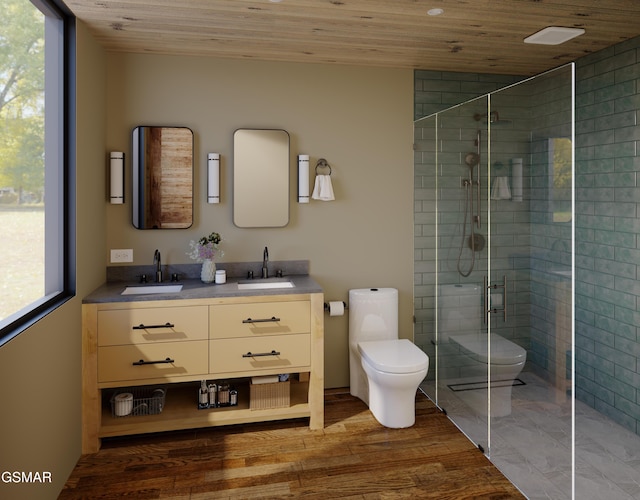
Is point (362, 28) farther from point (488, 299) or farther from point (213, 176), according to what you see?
point (488, 299)

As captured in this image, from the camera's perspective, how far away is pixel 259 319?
297cm

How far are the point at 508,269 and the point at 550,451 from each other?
34.3 inches

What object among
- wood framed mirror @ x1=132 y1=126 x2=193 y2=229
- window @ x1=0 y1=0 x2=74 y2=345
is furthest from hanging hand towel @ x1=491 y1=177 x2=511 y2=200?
window @ x1=0 y1=0 x2=74 y2=345

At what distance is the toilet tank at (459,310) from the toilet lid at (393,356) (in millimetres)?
264

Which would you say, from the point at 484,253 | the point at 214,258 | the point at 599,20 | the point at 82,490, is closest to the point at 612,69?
the point at 599,20

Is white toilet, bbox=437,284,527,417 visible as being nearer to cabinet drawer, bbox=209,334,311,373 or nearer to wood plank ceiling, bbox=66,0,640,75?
cabinet drawer, bbox=209,334,311,373

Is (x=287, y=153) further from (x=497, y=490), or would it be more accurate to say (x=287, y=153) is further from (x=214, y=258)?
(x=497, y=490)

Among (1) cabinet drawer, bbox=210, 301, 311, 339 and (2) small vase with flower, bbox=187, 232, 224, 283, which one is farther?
(2) small vase with flower, bbox=187, 232, 224, 283

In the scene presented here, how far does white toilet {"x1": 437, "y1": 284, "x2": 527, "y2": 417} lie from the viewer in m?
2.53

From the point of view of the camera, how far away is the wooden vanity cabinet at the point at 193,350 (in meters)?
2.79

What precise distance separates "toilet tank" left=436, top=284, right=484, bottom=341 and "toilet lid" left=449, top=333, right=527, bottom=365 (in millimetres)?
48

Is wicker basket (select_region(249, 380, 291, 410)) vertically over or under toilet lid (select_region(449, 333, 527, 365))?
under

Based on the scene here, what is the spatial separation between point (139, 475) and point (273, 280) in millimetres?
1426

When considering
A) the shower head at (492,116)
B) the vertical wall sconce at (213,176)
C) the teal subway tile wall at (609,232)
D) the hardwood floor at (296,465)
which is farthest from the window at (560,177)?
the vertical wall sconce at (213,176)
